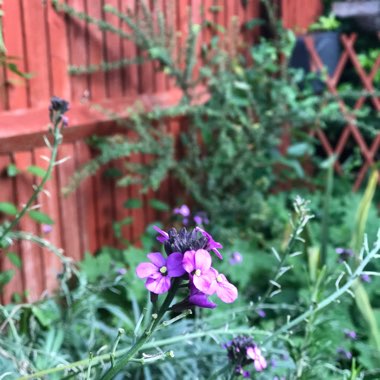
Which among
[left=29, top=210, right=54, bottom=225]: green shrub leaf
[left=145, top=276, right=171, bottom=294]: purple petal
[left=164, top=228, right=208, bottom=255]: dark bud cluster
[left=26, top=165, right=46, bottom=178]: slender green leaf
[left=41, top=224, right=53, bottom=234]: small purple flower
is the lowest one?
[left=41, top=224, right=53, bottom=234]: small purple flower

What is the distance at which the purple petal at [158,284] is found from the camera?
2.89 feet

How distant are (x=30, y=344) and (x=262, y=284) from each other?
130 centimetres

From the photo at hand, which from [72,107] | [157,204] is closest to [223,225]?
[157,204]

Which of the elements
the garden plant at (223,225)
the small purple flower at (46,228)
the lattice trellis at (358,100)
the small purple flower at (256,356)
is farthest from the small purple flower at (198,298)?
the lattice trellis at (358,100)

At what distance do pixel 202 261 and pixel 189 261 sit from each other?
0.02 metres

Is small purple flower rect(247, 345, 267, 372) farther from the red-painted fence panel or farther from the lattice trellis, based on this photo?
the lattice trellis

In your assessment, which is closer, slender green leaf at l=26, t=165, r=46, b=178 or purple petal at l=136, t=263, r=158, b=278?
purple petal at l=136, t=263, r=158, b=278

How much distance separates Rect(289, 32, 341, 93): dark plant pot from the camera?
395cm

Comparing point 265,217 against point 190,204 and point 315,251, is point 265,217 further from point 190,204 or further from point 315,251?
point 315,251

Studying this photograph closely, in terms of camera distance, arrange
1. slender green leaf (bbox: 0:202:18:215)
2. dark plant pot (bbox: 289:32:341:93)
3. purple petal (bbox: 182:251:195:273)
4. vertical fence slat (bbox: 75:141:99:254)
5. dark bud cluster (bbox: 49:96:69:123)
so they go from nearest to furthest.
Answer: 1. purple petal (bbox: 182:251:195:273)
2. dark bud cluster (bbox: 49:96:69:123)
3. slender green leaf (bbox: 0:202:18:215)
4. vertical fence slat (bbox: 75:141:99:254)
5. dark plant pot (bbox: 289:32:341:93)

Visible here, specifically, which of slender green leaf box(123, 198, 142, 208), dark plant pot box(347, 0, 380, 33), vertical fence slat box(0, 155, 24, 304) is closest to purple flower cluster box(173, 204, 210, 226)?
slender green leaf box(123, 198, 142, 208)

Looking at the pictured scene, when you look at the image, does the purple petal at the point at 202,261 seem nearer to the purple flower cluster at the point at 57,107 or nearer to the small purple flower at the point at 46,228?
the purple flower cluster at the point at 57,107

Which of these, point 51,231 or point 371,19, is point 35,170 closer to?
point 51,231

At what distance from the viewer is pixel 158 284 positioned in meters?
0.89
